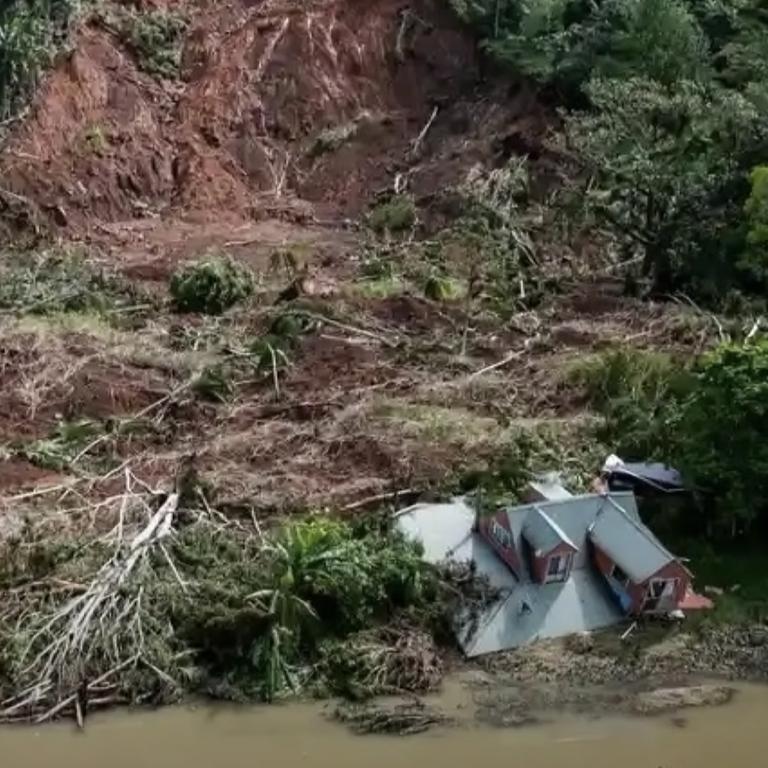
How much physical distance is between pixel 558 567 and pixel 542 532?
0.32 metres

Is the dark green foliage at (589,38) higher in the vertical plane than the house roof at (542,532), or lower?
higher

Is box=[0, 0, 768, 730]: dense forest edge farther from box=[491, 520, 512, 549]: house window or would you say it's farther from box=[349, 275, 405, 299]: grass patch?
box=[491, 520, 512, 549]: house window

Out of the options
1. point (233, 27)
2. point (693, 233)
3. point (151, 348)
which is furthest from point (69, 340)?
point (233, 27)

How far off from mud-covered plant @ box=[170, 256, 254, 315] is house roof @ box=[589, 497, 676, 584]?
663 centimetres

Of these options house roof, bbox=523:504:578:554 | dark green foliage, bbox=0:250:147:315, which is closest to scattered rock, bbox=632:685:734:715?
house roof, bbox=523:504:578:554

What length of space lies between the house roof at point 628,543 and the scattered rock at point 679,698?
0.89 meters

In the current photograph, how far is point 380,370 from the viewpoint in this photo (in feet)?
47.3

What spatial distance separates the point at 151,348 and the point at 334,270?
146 inches

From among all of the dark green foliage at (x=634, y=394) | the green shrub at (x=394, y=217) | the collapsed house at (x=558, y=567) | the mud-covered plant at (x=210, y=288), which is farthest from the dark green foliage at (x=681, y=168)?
the collapsed house at (x=558, y=567)

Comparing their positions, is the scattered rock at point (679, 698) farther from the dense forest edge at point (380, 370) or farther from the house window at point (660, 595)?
the house window at point (660, 595)

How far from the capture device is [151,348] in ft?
48.7

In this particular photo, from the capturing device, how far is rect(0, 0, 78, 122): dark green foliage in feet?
63.3

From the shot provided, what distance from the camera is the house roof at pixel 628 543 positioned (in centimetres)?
1053

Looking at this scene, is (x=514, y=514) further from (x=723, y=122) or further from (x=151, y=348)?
(x=723, y=122)
